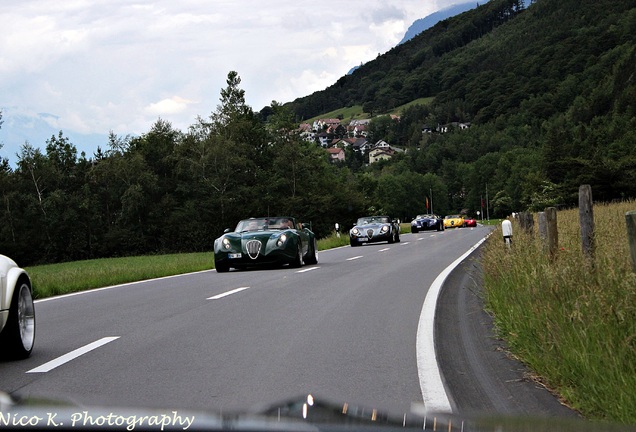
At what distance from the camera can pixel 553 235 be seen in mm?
11570

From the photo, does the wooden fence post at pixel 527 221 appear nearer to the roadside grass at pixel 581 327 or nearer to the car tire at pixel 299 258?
the car tire at pixel 299 258

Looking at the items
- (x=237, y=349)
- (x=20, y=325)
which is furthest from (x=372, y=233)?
(x=20, y=325)

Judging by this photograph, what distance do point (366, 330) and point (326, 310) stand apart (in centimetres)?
186

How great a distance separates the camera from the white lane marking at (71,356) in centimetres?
661

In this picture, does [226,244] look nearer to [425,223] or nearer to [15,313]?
[15,313]

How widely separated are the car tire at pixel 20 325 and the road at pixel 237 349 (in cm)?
17

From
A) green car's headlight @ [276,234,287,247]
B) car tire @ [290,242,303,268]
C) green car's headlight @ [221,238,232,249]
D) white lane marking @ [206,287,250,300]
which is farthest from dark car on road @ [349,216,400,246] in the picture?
white lane marking @ [206,287,250,300]

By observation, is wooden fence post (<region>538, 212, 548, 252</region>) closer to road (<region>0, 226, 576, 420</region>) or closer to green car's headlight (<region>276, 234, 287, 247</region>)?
road (<region>0, 226, 576, 420</region>)

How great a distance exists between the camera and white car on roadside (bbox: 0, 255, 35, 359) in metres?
6.79

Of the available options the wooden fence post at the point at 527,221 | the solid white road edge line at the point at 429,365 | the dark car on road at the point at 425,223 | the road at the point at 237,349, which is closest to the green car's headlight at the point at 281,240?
the road at the point at 237,349

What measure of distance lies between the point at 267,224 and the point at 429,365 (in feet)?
44.8

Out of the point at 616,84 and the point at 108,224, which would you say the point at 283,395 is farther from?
the point at 616,84

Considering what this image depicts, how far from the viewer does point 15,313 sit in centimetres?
691

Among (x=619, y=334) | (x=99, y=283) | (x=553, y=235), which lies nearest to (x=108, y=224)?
(x=99, y=283)
